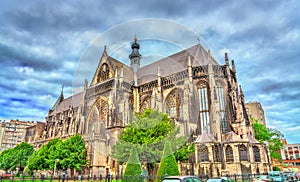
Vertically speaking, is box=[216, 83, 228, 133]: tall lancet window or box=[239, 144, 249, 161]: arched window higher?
box=[216, 83, 228, 133]: tall lancet window

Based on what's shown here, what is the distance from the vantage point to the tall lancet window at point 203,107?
109 ft

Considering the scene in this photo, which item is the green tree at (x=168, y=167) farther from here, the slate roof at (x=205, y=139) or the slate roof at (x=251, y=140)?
the slate roof at (x=251, y=140)

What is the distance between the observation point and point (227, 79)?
117 ft

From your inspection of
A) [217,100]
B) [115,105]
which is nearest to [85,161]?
[115,105]

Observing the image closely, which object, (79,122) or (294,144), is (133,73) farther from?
(294,144)

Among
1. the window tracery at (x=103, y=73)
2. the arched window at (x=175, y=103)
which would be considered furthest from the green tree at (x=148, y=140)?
the window tracery at (x=103, y=73)

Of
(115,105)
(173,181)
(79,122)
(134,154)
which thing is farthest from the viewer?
(79,122)

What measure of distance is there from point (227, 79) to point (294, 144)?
82362mm

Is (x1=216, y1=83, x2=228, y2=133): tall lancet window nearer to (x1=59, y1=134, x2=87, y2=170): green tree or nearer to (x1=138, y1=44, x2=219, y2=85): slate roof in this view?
(x1=138, y1=44, x2=219, y2=85): slate roof

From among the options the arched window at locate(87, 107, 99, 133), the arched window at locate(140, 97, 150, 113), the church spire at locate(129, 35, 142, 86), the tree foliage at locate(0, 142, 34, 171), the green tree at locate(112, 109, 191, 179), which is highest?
the church spire at locate(129, 35, 142, 86)

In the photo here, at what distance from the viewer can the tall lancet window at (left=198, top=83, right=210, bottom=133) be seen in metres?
33.2

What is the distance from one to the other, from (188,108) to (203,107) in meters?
3.25

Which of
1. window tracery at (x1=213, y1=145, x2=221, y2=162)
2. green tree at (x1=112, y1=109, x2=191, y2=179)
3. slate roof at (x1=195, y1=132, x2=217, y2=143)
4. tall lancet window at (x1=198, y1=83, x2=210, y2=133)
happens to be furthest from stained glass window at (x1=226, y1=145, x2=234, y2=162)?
green tree at (x1=112, y1=109, x2=191, y2=179)

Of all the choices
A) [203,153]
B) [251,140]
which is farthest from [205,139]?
[251,140]
